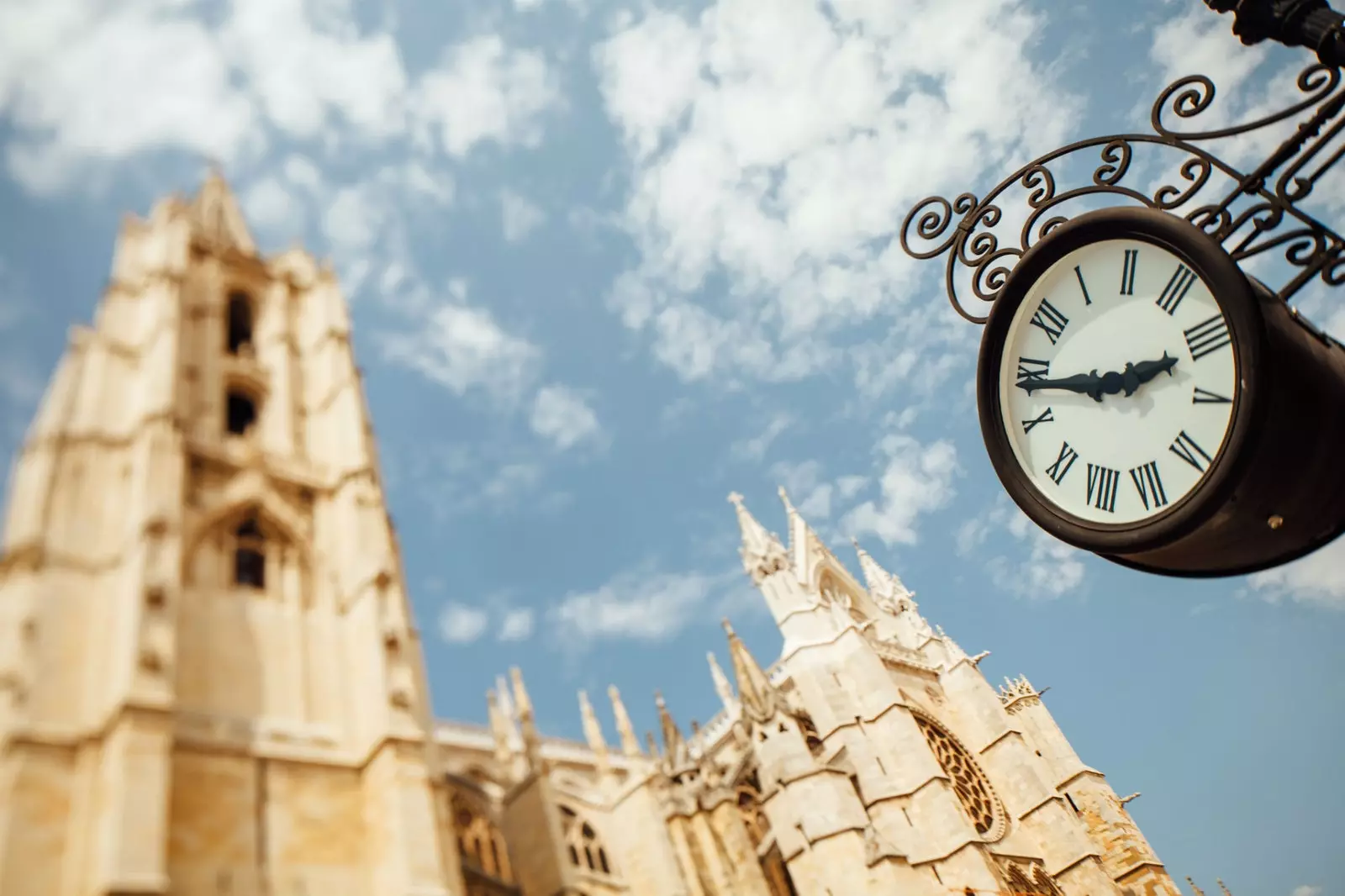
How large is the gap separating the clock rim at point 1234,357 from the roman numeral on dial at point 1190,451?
95 millimetres

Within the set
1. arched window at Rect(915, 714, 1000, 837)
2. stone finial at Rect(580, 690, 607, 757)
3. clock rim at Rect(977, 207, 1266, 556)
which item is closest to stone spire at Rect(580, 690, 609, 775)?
stone finial at Rect(580, 690, 607, 757)

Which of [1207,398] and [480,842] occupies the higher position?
[480,842]

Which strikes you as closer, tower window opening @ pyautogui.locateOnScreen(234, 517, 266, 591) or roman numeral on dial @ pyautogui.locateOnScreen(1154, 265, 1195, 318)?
roman numeral on dial @ pyautogui.locateOnScreen(1154, 265, 1195, 318)

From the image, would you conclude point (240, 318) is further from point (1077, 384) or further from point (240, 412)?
point (1077, 384)

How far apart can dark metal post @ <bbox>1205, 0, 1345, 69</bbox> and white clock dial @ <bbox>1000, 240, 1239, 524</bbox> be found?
2.21 ft

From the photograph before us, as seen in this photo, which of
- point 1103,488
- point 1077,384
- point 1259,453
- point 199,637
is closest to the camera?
point 1259,453

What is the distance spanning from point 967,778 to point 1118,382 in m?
24.2

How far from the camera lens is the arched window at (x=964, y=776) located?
23.2m

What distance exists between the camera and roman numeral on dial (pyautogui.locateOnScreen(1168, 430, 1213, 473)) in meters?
2.59

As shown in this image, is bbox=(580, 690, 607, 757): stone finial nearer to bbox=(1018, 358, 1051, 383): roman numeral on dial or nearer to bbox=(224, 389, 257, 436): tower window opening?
bbox=(224, 389, 257, 436): tower window opening

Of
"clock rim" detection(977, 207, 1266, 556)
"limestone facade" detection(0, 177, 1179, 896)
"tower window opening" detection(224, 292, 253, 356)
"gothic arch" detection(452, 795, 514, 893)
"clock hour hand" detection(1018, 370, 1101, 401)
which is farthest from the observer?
"tower window opening" detection(224, 292, 253, 356)

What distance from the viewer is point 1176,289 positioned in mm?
2760

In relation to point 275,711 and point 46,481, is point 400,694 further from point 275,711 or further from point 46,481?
point 46,481

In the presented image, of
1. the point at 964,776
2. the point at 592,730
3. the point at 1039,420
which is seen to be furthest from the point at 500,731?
the point at 1039,420
